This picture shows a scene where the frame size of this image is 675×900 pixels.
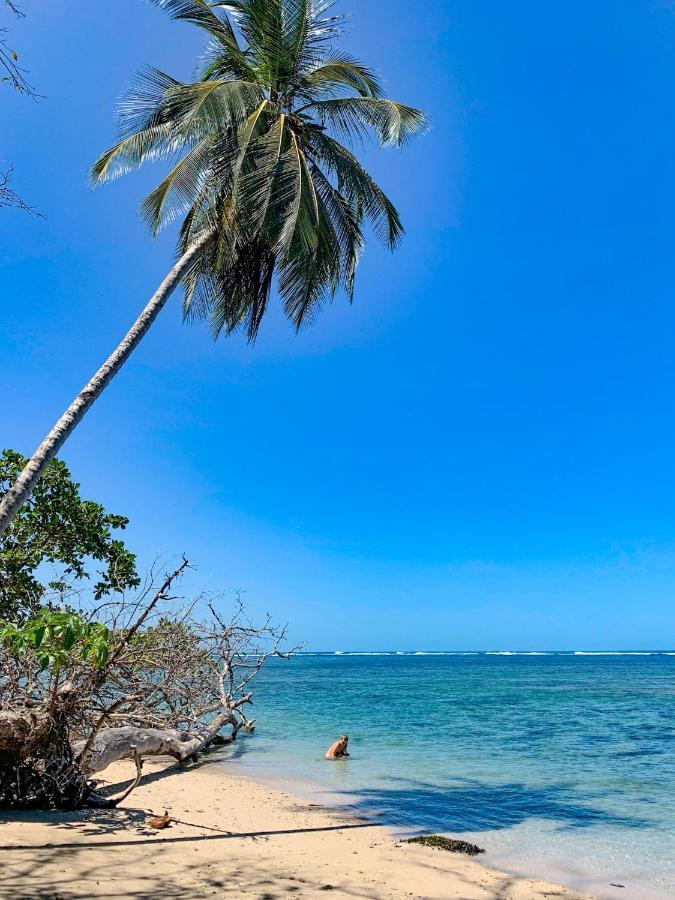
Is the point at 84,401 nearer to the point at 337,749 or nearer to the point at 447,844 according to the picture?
the point at 447,844

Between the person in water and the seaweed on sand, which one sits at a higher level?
the seaweed on sand

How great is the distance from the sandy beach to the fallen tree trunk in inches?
25.5

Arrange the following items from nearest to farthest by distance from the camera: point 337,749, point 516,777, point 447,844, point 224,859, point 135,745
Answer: point 224,859
point 447,844
point 135,745
point 516,777
point 337,749

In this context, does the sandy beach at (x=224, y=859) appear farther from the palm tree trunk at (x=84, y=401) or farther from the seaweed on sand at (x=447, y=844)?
the palm tree trunk at (x=84, y=401)

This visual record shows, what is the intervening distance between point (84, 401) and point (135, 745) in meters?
→ 5.30

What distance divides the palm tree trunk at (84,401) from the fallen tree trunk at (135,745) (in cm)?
305

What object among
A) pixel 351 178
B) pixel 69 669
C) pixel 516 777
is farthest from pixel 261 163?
pixel 516 777

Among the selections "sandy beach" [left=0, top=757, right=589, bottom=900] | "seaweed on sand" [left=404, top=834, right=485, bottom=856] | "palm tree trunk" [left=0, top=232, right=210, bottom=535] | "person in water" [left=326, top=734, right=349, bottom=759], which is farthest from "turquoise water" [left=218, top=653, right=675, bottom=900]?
"palm tree trunk" [left=0, top=232, right=210, bottom=535]

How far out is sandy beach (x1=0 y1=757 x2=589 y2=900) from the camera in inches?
194

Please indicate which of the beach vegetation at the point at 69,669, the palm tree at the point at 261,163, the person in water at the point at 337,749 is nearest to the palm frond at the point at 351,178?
the palm tree at the point at 261,163

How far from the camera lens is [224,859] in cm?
609

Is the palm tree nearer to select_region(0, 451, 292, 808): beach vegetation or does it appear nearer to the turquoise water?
select_region(0, 451, 292, 808): beach vegetation

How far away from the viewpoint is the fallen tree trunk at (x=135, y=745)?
7875mm

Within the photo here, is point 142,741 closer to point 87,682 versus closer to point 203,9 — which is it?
point 87,682
